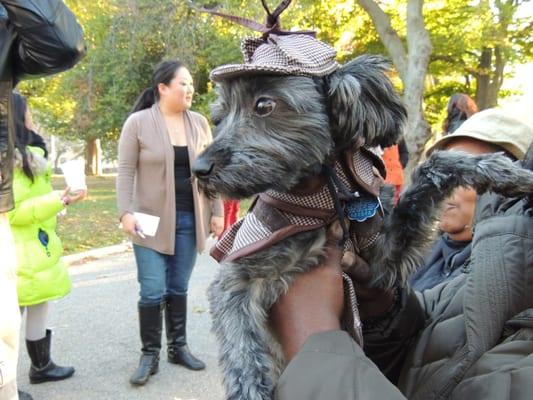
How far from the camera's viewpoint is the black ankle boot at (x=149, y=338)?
14.5 feet

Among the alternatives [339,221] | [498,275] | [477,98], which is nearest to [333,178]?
[339,221]

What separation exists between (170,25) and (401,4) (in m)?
7.87

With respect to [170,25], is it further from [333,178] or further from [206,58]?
[333,178]

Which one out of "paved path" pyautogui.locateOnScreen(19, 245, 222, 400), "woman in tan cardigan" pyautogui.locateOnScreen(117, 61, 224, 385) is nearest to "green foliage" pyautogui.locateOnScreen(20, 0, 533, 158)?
"paved path" pyautogui.locateOnScreen(19, 245, 222, 400)

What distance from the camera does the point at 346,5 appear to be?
724 inches

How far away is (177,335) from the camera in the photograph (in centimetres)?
473

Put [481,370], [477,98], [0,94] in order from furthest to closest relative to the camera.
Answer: [477,98] → [0,94] → [481,370]

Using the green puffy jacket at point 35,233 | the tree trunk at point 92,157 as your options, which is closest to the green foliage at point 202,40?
the tree trunk at point 92,157

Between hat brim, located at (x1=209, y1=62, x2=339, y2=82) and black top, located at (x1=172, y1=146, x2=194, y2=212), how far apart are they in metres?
2.90

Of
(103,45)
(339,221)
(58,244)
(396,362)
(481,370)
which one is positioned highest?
(103,45)

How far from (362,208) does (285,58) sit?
474 millimetres

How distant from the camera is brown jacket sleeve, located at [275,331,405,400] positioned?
3.49 ft

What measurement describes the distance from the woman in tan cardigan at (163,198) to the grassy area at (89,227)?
17.4 feet

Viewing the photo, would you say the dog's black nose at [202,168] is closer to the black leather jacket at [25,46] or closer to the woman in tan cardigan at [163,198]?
the black leather jacket at [25,46]
